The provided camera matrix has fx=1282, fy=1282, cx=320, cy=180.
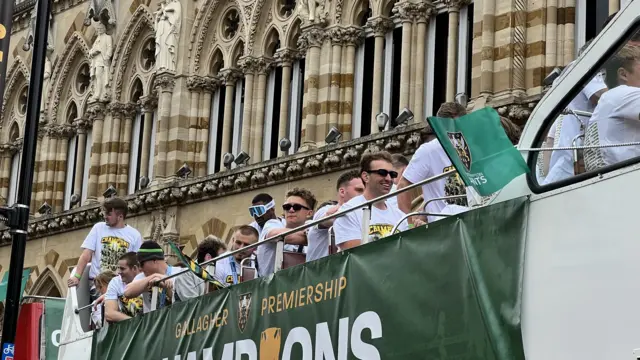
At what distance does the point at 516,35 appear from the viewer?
19.5 meters

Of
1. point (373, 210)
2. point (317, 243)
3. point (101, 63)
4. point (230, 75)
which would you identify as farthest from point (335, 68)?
point (373, 210)

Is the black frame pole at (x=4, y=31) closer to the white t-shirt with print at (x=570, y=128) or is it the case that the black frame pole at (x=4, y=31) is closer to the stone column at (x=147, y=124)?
the white t-shirt with print at (x=570, y=128)

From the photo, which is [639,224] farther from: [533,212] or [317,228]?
[317,228]

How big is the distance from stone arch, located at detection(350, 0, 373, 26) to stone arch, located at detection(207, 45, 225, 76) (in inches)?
166

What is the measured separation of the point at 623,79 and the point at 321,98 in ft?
53.9

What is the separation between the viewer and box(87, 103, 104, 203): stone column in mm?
28898

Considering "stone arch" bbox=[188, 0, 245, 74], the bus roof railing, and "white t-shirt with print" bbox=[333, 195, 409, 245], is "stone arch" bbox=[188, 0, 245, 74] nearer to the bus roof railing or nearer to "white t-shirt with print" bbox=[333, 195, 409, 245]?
the bus roof railing

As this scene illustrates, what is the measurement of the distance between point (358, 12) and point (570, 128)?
16.4 m

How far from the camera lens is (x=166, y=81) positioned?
26.6 metres

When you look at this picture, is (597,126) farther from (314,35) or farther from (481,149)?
(314,35)

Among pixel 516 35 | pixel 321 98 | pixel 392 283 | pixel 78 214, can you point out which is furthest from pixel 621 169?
pixel 78 214

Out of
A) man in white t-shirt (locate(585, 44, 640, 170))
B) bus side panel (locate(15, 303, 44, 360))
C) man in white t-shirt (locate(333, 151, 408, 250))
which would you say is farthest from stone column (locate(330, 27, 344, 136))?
man in white t-shirt (locate(585, 44, 640, 170))

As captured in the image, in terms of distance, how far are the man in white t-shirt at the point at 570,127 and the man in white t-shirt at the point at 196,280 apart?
485 cm

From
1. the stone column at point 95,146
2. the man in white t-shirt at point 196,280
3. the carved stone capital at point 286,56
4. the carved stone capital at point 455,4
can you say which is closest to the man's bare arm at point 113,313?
the man in white t-shirt at point 196,280
